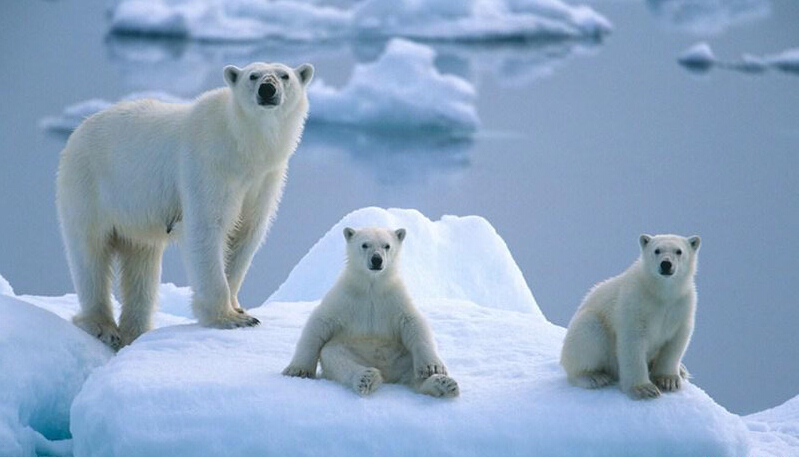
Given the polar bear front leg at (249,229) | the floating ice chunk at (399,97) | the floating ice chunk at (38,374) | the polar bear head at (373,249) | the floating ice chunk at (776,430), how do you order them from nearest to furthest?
the polar bear head at (373,249)
the floating ice chunk at (38,374)
the polar bear front leg at (249,229)
the floating ice chunk at (776,430)
the floating ice chunk at (399,97)

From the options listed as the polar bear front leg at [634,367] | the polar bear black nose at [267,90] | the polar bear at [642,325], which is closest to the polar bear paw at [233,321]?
the polar bear black nose at [267,90]

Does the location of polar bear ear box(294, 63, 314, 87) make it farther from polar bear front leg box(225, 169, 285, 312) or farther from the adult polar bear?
polar bear front leg box(225, 169, 285, 312)

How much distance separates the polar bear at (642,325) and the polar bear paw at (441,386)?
577mm

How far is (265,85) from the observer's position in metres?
6.06

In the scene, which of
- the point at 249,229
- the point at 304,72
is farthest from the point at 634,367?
the point at 249,229

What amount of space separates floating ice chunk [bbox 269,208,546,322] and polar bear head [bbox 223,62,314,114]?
2716 millimetres


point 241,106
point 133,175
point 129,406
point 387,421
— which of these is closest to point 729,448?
point 387,421

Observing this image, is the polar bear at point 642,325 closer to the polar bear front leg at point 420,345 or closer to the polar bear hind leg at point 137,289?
the polar bear front leg at point 420,345

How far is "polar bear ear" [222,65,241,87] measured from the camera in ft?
20.2

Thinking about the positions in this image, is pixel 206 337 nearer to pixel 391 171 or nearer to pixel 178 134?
pixel 178 134

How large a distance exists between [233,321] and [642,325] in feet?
7.95

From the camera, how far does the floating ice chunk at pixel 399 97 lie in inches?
523

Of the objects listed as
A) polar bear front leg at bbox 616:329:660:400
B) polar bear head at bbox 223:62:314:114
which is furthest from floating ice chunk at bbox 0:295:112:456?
polar bear front leg at bbox 616:329:660:400

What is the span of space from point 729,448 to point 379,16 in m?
11.2
